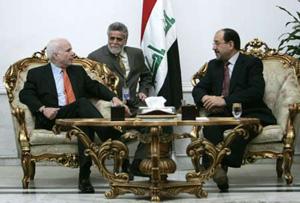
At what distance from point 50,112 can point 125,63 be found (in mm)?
1104

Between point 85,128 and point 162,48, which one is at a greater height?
point 162,48

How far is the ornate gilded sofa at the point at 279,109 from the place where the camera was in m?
5.34

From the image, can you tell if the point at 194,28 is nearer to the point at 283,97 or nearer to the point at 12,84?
the point at 283,97

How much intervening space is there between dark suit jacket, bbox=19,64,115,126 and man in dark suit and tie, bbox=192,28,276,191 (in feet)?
2.56

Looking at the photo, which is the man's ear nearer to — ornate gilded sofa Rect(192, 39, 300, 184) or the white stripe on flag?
ornate gilded sofa Rect(192, 39, 300, 184)

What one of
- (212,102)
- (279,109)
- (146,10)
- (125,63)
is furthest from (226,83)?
(146,10)

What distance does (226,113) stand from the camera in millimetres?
5504

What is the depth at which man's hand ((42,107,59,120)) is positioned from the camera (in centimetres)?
532

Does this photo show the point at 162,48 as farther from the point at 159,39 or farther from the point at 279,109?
the point at 279,109

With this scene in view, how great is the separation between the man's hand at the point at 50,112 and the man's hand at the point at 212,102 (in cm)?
114

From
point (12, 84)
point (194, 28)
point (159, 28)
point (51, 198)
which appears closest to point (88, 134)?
point (51, 198)

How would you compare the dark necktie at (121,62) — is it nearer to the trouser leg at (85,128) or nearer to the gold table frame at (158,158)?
the trouser leg at (85,128)

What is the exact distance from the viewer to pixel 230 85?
5.61 metres

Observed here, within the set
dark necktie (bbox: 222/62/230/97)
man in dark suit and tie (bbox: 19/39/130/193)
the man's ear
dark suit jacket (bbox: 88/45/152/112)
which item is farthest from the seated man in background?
the man's ear
